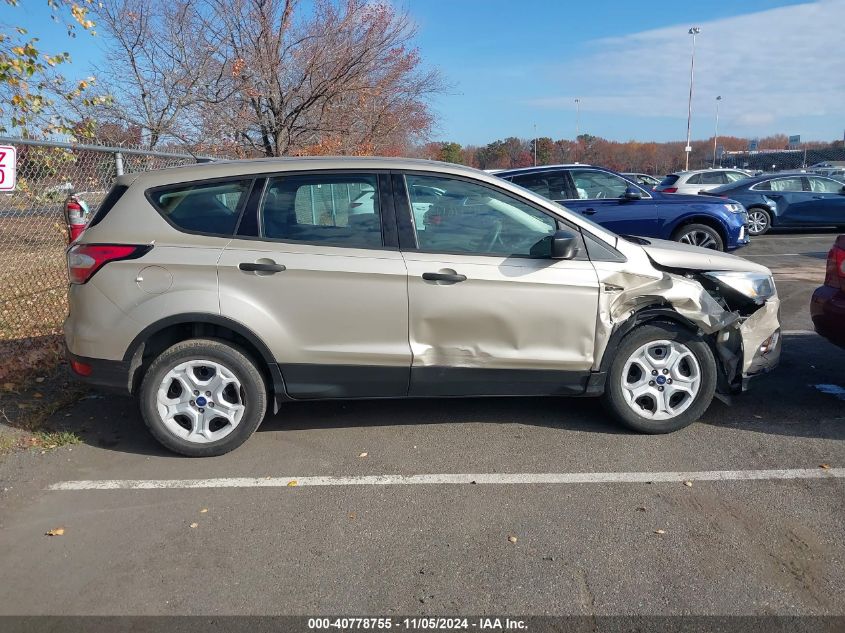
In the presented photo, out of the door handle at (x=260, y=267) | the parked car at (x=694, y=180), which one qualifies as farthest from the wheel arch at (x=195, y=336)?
the parked car at (x=694, y=180)

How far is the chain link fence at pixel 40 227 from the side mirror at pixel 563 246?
5128mm

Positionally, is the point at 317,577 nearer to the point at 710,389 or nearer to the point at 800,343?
the point at 710,389

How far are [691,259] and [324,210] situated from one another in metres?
2.51

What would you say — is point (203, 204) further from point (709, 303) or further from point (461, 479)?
point (709, 303)

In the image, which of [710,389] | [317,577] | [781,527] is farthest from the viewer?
[710,389]

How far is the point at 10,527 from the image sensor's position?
3439 mm

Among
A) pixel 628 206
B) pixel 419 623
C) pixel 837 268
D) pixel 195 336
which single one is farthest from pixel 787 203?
pixel 419 623

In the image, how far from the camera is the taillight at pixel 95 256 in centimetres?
404

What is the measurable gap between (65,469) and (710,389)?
413 centimetres

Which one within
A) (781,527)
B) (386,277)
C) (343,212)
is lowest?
(781,527)

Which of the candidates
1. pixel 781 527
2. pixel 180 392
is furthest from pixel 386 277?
pixel 781 527

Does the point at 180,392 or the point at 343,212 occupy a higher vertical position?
the point at 343,212

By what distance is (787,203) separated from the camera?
1595 cm

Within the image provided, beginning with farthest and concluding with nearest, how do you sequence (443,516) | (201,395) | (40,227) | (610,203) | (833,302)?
(610,203), (40,227), (833,302), (201,395), (443,516)
